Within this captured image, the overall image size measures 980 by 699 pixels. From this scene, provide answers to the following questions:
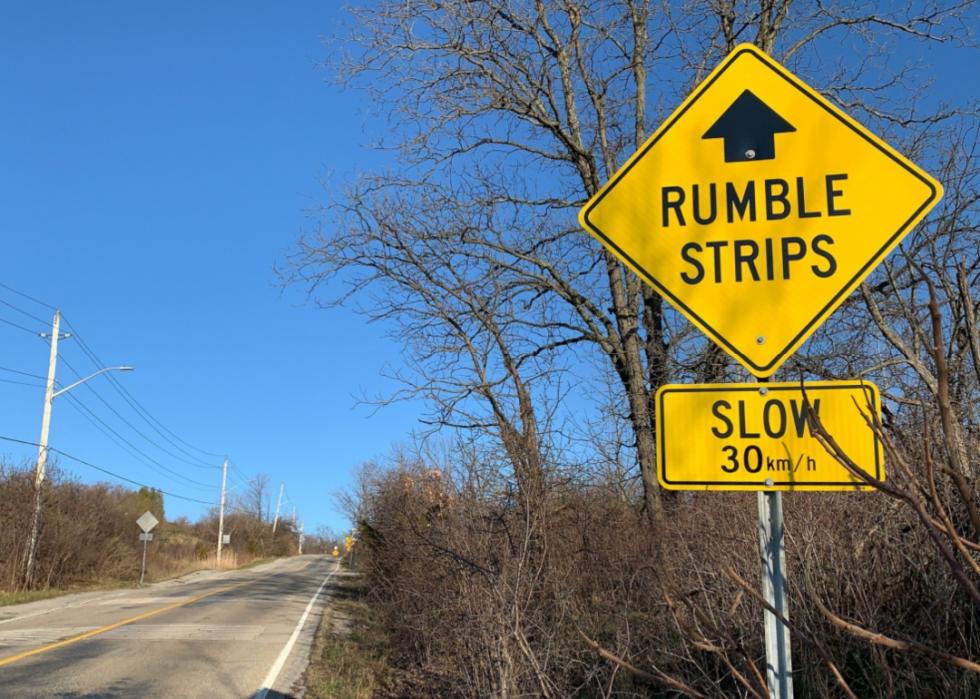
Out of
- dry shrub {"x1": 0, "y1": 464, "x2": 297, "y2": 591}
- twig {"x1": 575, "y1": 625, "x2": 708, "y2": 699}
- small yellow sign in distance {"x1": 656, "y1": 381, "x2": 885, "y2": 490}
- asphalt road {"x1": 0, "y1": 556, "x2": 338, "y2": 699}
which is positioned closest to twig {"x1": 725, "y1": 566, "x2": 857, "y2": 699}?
twig {"x1": 575, "y1": 625, "x2": 708, "y2": 699}

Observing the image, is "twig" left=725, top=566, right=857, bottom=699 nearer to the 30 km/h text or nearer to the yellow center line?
the 30 km/h text

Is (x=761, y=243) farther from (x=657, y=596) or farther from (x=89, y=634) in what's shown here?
(x=89, y=634)

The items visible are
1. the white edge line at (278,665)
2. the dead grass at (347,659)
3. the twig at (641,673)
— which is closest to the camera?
the twig at (641,673)

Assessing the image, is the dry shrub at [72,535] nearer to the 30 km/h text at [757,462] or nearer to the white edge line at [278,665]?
the white edge line at [278,665]

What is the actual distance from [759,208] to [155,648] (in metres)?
12.7

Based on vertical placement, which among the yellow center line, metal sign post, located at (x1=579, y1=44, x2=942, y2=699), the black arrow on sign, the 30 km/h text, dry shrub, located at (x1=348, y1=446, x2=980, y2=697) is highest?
the black arrow on sign

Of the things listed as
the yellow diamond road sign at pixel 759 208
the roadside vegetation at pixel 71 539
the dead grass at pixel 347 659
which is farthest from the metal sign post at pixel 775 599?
the roadside vegetation at pixel 71 539

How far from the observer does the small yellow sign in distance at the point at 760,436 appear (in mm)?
2234

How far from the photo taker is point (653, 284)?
2.61m

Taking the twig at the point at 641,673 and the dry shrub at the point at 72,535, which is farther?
the dry shrub at the point at 72,535

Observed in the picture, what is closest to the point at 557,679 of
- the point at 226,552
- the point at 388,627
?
the point at 388,627

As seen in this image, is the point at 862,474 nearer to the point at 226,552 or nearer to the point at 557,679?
the point at 557,679

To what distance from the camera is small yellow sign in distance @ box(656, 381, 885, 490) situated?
7.33ft

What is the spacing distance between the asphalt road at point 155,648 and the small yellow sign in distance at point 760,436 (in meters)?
8.12
